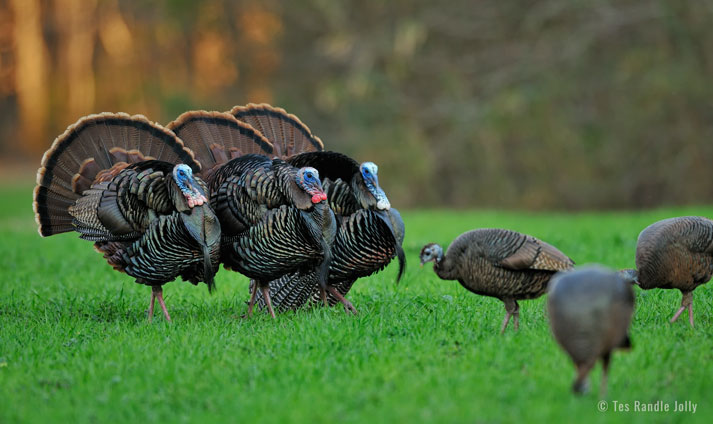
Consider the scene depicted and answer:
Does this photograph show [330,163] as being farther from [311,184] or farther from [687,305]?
[687,305]

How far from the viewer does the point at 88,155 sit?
6.73 metres

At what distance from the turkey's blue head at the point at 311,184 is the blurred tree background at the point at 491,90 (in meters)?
11.2

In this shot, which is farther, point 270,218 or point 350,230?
point 350,230

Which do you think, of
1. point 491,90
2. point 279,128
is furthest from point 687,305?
point 491,90

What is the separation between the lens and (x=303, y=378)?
4.53m

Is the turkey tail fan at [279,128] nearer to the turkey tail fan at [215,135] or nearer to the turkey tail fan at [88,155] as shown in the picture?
the turkey tail fan at [215,135]

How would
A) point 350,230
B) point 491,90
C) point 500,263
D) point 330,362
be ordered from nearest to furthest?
point 330,362 < point 500,263 < point 350,230 < point 491,90

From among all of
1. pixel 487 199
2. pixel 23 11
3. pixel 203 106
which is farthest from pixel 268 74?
pixel 23 11

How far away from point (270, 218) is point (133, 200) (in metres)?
1.08

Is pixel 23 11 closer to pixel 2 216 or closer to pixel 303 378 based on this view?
pixel 2 216

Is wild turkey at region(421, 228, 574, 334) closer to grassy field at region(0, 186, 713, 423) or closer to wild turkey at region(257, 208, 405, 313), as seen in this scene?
grassy field at region(0, 186, 713, 423)

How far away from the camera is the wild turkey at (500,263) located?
5.01 m

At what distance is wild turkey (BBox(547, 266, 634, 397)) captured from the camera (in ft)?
12.3

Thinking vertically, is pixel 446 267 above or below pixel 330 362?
above
